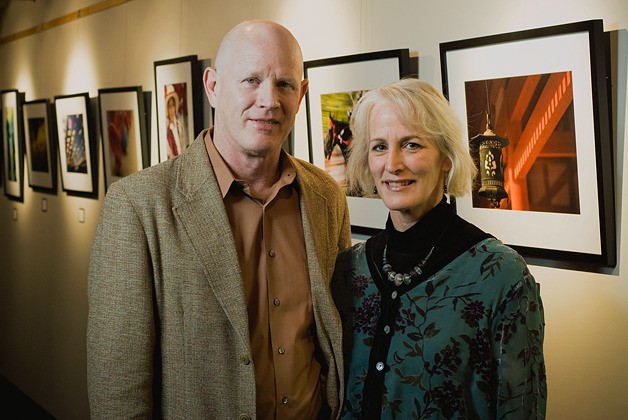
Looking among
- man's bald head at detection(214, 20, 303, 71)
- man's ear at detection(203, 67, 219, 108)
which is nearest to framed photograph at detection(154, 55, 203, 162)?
man's ear at detection(203, 67, 219, 108)

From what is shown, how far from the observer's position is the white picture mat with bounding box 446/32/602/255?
199 centimetres

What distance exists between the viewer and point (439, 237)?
→ 1848mm

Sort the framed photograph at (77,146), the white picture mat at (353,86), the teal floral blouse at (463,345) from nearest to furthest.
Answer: the teal floral blouse at (463,345) → the white picture mat at (353,86) → the framed photograph at (77,146)

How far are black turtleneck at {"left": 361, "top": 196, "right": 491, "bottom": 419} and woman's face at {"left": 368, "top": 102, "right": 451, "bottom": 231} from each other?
0.14 ft

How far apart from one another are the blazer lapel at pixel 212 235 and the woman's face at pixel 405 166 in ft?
1.54

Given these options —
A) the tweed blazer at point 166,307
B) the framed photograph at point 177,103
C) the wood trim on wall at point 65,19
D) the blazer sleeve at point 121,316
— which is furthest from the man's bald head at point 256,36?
the wood trim on wall at point 65,19

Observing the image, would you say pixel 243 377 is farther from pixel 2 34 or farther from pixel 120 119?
pixel 2 34

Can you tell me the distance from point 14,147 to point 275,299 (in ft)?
17.7

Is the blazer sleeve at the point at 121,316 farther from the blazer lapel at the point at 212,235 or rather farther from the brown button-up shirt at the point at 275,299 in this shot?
the brown button-up shirt at the point at 275,299

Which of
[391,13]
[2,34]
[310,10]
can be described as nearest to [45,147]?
[2,34]

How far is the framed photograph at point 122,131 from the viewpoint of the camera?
14.1 feet

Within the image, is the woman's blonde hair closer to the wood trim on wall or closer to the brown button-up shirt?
the brown button-up shirt

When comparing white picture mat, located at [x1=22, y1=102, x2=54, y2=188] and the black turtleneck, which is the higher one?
white picture mat, located at [x1=22, y1=102, x2=54, y2=188]

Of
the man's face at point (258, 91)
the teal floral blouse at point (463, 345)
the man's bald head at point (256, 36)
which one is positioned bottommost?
the teal floral blouse at point (463, 345)
